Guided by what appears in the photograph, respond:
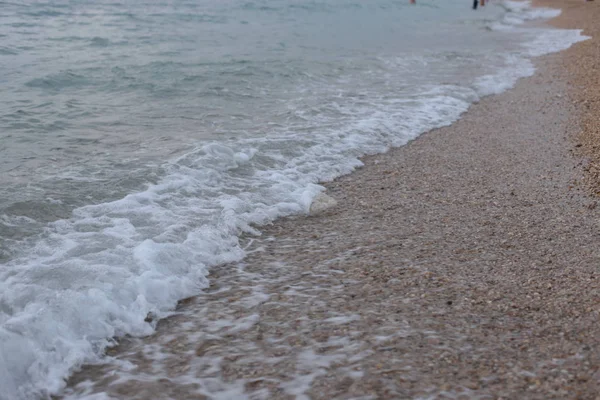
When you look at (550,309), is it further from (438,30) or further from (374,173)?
(438,30)

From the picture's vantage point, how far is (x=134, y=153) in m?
7.48

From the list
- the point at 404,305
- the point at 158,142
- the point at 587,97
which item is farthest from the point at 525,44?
the point at 404,305

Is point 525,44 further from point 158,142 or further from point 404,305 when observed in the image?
point 404,305

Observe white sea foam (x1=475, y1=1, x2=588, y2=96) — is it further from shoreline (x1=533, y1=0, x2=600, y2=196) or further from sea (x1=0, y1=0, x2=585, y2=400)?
shoreline (x1=533, y1=0, x2=600, y2=196)

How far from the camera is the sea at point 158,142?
3992mm

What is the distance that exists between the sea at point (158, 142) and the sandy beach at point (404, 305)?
0.32 m

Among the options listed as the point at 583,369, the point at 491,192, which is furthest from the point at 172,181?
the point at 583,369

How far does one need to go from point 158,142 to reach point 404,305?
4.99m

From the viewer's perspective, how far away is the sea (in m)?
3.99

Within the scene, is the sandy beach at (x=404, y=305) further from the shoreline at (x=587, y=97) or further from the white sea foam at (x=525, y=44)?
the white sea foam at (x=525, y=44)

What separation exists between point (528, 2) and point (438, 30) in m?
24.9

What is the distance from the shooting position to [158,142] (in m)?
8.02

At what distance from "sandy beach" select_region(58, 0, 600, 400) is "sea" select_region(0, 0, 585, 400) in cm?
32

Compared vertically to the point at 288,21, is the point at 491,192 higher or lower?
lower
